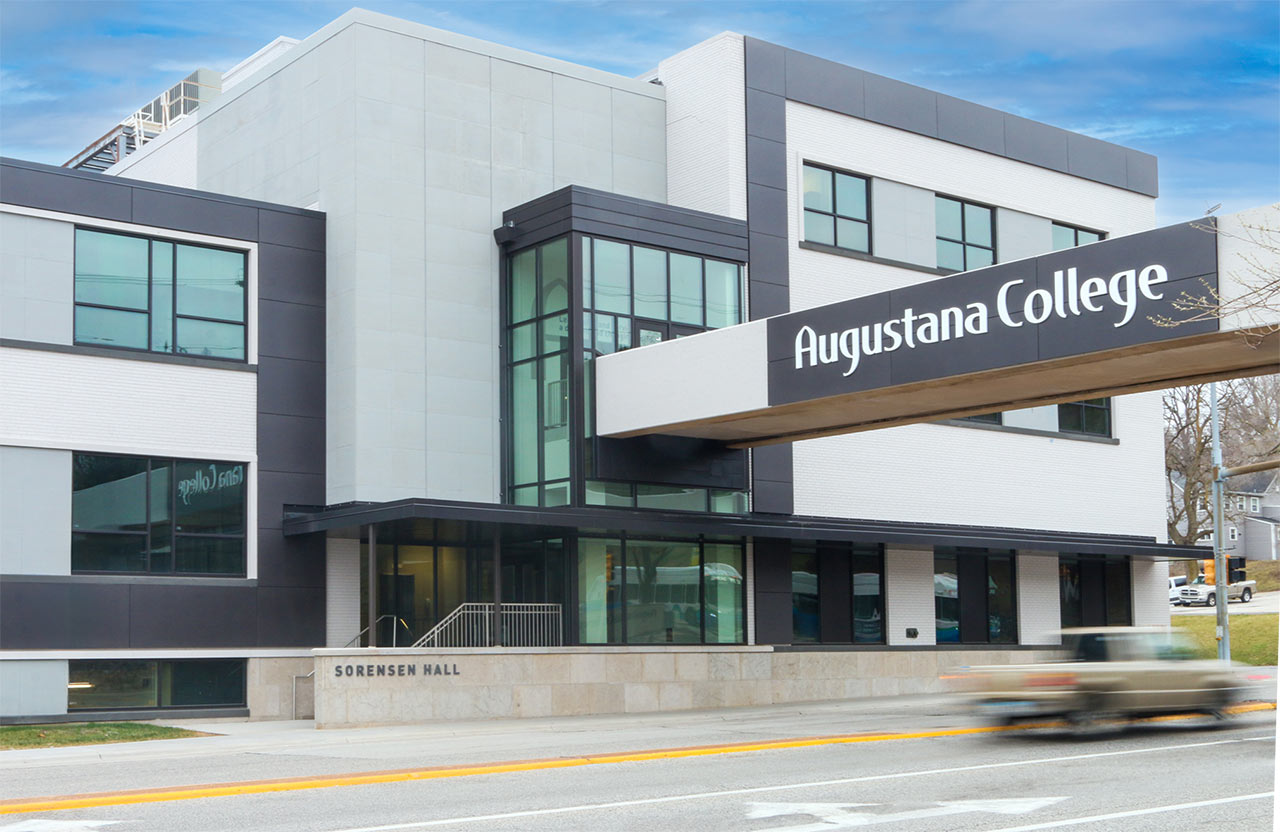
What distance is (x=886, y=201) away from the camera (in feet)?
108

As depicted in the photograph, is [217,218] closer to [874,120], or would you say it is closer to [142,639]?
[142,639]

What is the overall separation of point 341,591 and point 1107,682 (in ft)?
48.0

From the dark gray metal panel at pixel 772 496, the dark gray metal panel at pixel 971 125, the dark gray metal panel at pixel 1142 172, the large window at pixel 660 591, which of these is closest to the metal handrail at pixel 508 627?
the large window at pixel 660 591

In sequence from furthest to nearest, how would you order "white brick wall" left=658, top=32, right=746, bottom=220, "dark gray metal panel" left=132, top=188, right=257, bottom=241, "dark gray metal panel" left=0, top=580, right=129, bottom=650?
"white brick wall" left=658, top=32, right=746, bottom=220
"dark gray metal panel" left=132, top=188, right=257, bottom=241
"dark gray metal panel" left=0, top=580, right=129, bottom=650

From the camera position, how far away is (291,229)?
27.4m

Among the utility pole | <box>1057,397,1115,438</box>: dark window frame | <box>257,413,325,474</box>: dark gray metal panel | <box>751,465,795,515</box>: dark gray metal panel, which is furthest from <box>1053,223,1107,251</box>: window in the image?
<box>257,413,325,474</box>: dark gray metal panel

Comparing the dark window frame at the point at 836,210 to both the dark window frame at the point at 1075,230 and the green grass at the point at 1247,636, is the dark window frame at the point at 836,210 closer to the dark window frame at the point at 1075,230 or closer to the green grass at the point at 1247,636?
the dark window frame at the point at 1075,230

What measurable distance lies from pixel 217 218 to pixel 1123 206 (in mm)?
23564

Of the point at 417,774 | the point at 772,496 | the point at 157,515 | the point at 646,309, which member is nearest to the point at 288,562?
the point at 157,515

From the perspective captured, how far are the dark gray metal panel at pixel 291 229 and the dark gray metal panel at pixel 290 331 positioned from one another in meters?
1.20

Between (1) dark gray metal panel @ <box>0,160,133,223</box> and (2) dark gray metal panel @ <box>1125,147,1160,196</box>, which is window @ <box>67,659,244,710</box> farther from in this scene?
(2) dark gray metal panel @ <box>1125,147,1160,196</box>

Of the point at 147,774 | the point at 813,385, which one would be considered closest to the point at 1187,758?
the point at 813,385

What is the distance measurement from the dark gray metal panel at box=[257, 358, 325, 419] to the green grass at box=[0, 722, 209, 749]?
625 cm

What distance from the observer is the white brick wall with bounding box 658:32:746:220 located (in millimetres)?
30281
